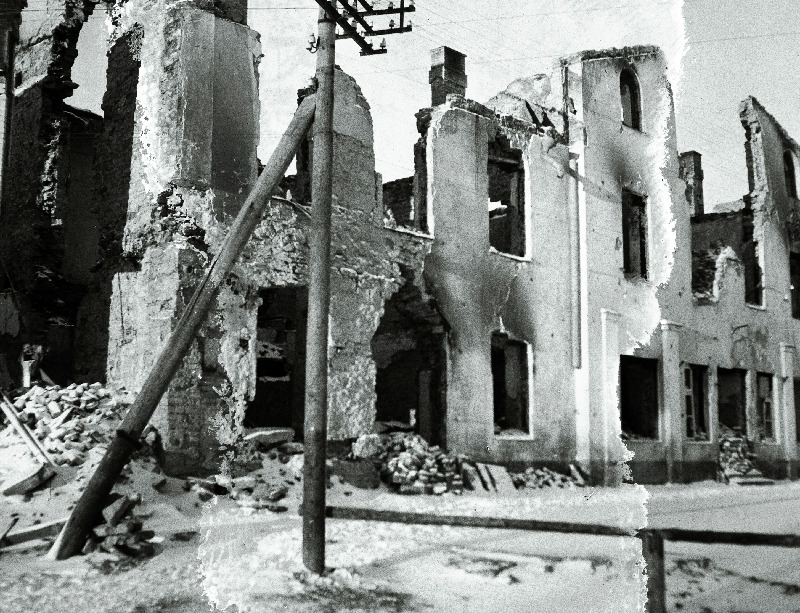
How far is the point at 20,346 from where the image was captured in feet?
40.0

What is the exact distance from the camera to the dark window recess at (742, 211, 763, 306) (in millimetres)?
20797

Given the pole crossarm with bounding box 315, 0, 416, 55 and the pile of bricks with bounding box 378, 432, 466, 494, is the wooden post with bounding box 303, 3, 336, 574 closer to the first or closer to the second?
the pole crossarm with bounding box 315, 0, 416, 55

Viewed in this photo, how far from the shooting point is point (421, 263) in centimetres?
1291

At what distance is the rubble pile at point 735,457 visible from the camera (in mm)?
18234

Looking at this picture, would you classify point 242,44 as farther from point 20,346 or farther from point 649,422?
point 649,422

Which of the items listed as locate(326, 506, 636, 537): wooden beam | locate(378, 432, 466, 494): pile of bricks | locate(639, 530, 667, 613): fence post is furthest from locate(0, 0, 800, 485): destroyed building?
locate(639, 530, 667, 613): fence post

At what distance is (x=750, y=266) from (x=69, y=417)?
1832cm

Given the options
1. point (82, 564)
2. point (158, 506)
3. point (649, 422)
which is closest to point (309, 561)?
point (82, 564)

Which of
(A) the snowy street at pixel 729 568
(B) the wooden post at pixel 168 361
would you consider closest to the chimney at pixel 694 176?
(A) the snowy street at pixel 729 568

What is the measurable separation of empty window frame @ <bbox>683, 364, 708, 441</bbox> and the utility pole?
44.1ft

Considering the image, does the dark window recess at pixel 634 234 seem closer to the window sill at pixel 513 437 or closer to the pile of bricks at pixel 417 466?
the window sill at pixel 513 437

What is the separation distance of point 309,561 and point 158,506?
2.86 metres

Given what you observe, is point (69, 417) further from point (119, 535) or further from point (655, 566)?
point (655, 566)

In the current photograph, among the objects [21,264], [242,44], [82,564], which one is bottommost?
[82,564]
